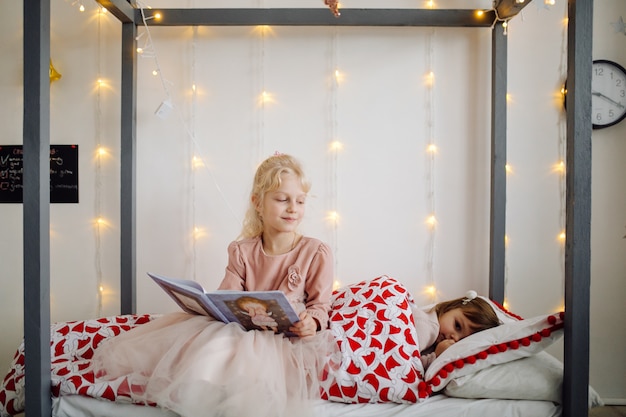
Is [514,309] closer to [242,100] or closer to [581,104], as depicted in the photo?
[581,104]

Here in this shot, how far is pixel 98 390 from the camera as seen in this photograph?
1.38 m

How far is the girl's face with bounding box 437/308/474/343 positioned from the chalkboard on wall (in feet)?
5.60

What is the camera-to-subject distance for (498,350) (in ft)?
→ 4.69

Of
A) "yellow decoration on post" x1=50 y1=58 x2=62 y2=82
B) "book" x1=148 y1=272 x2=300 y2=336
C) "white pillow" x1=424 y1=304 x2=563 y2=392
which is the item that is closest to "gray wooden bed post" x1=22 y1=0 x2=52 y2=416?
"book" x1=148 y1=272 x2=300 y2=336

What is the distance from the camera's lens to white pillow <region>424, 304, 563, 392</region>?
142 cm

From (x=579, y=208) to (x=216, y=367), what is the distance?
3.50 ft

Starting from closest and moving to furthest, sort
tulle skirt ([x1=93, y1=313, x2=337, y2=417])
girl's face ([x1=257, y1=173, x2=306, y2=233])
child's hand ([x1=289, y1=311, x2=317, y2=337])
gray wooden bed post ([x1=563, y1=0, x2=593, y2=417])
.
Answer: tulle skirt ([x1=93, y1=313, x2=337, y2=417]) < gray wooden bed post ([x1=563, y1=0, x2=593, y2=417]) < child's hand ([x1=289, y1=311, x2=317, y2=337]) < girl's face ([x1=257, y1=173, x2=306, y2=233])

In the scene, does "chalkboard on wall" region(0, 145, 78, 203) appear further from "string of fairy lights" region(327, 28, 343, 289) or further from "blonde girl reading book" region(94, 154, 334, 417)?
"string of fairy lights" region(327, 28, 343, 289)

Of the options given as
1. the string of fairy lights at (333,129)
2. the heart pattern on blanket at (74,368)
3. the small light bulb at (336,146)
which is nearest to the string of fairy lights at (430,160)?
the string of fairy lights at (333,129)

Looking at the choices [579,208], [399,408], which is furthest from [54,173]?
[579,208]

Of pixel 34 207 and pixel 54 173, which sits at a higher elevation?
pixel 54 173

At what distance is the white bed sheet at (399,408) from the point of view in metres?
1.38

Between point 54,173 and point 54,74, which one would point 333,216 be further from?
point 54,74

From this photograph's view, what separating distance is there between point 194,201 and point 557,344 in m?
1.78
